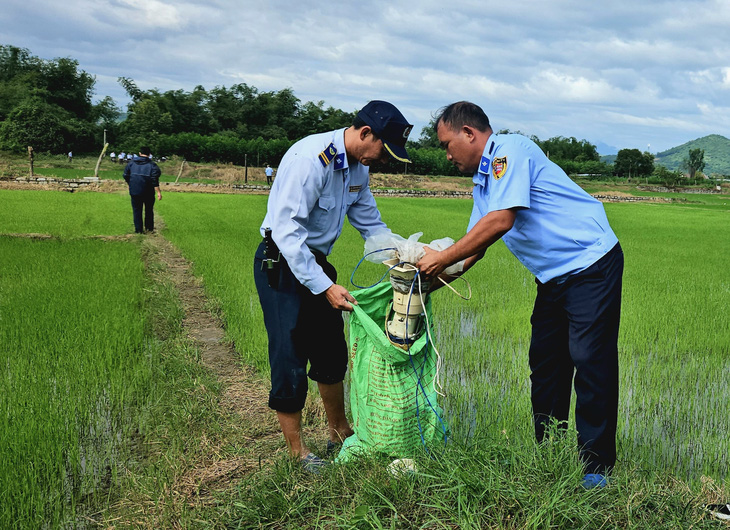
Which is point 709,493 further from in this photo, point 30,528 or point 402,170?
point 402,170

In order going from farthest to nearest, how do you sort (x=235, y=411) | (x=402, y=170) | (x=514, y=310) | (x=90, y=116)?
(x=90, y=116), (x=402, y=170), (x=514, y=310), (x=235, y=411)

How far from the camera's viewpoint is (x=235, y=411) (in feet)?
9.93

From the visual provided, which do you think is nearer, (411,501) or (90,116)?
(411,501)

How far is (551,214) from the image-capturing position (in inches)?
87.0

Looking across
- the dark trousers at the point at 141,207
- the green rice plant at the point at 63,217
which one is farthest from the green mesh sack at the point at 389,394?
the green rice plant at the point at 63,217

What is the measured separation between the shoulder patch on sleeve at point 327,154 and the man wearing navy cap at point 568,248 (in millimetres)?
433

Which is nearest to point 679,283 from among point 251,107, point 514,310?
point 514,310

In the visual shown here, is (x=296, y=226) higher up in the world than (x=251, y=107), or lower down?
lower down

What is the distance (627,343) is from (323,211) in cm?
298

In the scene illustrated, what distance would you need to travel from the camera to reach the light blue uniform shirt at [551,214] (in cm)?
216

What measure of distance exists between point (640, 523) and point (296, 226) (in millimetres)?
1480

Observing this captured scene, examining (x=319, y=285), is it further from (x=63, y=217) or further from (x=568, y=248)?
(x=63, y=217)

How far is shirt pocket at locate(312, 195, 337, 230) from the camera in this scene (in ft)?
7.44

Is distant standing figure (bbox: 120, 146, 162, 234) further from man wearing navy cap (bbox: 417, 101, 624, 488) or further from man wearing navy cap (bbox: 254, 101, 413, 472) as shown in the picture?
man wearing navy cap (bbox: 417, 101, 624, 488)
